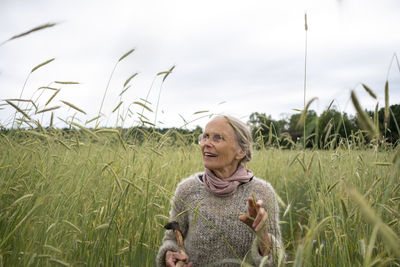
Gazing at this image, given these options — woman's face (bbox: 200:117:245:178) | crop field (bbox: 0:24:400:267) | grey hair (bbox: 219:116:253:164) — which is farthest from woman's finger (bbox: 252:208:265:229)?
grey hair (bbox: 219:116:253:164)

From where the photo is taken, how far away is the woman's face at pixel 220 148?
2256 mm

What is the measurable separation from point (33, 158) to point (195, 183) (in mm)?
1317

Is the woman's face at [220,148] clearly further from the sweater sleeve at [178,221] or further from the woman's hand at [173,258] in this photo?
the woman's hand at [173,258]

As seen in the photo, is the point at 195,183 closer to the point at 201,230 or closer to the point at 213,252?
the point at 201,230

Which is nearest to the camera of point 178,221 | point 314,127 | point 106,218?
point 314,127

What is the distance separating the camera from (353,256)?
172 cm

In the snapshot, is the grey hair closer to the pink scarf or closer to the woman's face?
the woman's face

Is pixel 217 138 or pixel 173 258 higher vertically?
pixel 217 138

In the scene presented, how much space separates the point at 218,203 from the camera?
2229 millimetres

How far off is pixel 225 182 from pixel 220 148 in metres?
0.25

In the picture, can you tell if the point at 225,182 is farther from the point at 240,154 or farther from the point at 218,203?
the point at 240,154

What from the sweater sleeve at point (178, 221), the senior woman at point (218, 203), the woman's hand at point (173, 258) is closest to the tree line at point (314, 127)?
the senior woman at point (218, 203)

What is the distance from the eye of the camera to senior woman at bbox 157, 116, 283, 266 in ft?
7.02

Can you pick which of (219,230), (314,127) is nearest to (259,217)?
(314,127)
